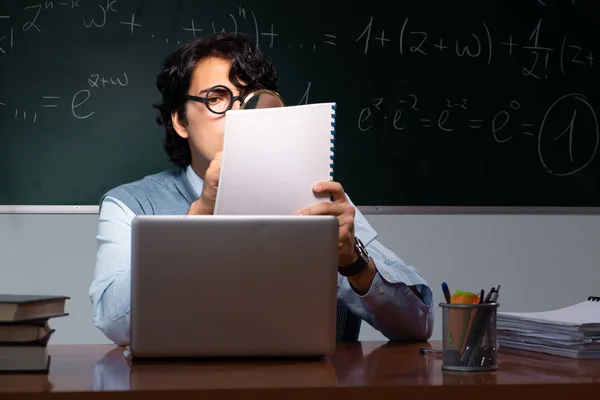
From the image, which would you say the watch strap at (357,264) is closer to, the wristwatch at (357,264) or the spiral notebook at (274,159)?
the wristwatch at (357,264)

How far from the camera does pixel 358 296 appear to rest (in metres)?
1.72

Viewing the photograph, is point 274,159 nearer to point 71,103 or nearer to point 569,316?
point 569,316

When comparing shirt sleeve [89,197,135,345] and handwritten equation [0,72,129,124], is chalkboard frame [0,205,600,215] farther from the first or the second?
shirt sleeve [89,197,135,345]

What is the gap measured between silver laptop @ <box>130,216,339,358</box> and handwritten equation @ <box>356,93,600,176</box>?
1.79 m

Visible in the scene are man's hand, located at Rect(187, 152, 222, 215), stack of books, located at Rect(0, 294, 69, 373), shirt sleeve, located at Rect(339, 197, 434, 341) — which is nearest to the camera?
stack of books, located at Rect(0, 294, 69, 373)

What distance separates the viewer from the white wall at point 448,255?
9.02 ft

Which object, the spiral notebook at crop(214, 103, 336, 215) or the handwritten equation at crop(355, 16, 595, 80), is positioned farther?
the handwritten equation at crop(355, 16, 595, 80)

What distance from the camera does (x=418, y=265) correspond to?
2912 mm

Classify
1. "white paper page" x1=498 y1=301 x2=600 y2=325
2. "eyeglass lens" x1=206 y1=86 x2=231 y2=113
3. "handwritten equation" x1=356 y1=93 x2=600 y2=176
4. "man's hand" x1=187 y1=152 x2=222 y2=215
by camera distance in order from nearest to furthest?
"white paper page" x1=498 y1=301 x2=600 y2=325
"man's hand" x1=187 y1=152 x2=222 y2=215
"eyeglass lens" x1=206 y1=86 x2=231 y2=113
"handwritten equation" x1=356 y1=93 x2=600 y2=176

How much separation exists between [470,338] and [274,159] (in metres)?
0.38

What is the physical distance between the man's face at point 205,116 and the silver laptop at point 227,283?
808 mm

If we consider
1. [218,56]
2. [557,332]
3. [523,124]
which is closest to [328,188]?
[557,332]

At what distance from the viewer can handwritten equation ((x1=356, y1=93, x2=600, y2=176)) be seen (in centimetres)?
288

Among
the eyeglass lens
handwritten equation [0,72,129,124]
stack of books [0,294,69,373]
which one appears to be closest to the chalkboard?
handwritten equation [0,72,129,124]
